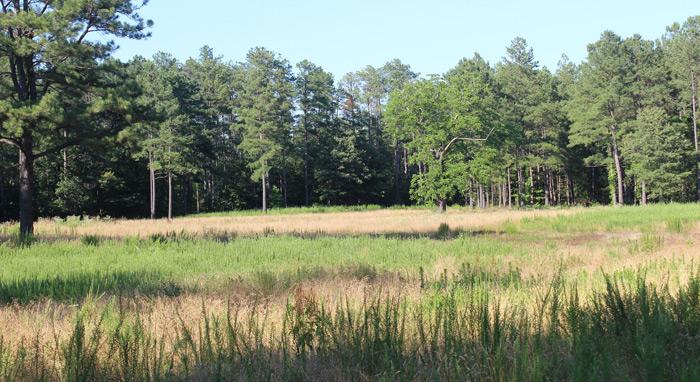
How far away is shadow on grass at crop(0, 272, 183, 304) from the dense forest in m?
10.2

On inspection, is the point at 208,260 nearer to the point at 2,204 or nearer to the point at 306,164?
the point at 2,204

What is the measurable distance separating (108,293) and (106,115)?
46.3 feet

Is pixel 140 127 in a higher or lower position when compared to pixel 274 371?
higher

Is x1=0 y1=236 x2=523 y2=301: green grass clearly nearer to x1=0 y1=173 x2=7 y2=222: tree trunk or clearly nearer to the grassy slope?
the grassy slope

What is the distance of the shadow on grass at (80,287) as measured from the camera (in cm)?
709

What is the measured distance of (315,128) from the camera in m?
69.9

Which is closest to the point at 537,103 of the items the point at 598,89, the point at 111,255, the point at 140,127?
the point at 598,89

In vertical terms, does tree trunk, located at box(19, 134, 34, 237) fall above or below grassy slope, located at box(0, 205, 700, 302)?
above

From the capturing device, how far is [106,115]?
19391 mm

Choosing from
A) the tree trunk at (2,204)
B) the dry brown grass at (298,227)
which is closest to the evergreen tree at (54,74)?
the dry brown grass at (298,227)

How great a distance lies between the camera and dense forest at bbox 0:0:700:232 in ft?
62.1

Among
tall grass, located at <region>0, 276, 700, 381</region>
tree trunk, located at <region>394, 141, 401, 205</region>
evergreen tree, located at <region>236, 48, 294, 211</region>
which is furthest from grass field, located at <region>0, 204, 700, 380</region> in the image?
tree trunk, located at <region>394, 141, 401, 205</region>

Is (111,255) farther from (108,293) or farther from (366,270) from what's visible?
(366,270)

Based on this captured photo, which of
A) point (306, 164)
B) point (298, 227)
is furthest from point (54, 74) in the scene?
point (306, 164)
